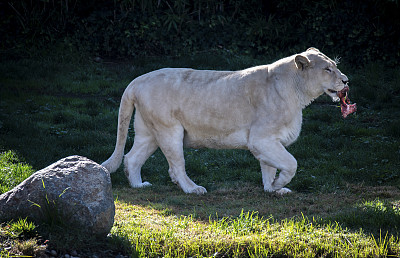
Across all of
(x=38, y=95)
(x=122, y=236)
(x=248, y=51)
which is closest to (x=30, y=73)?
(x=38, y=95)

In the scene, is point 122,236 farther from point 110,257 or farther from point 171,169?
point 171,169

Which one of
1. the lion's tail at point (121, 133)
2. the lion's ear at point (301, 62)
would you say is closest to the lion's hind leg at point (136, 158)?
the lion's tail at point (121, 133)

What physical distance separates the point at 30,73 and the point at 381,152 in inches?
329

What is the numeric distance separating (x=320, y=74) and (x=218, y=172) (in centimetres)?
240

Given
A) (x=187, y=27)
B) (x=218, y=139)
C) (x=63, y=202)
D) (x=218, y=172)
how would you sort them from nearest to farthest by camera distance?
1. (x=63, y=202)
2. (x=218, y=139)
3. (x=218, y=172)
4. (x=187, y=27)

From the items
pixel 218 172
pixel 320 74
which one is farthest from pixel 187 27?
pixel 320 74

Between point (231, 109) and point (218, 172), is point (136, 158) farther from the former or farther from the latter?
point (231, 109)

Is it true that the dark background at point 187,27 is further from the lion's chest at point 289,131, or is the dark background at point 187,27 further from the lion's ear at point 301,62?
the lion's chest at point 289,131

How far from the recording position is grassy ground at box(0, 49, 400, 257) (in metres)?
5.09

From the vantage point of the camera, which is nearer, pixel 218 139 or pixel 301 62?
pixel 301 62

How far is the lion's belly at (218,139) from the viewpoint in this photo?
7.32 metres

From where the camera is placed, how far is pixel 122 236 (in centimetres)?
524

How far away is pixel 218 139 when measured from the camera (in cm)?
744

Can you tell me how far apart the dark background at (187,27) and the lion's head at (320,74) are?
6680 mm
